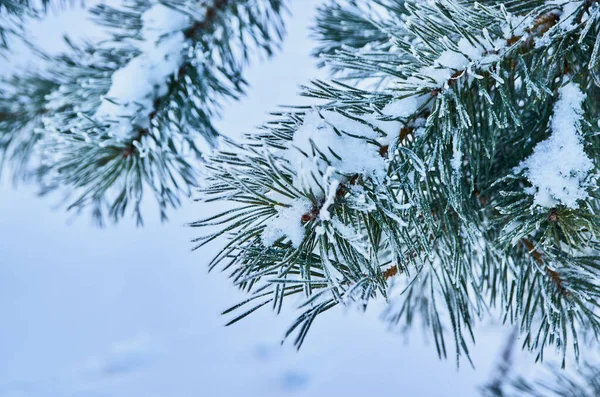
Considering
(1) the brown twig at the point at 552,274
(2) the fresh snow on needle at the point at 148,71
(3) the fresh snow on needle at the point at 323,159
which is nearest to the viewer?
(3) the fresh snow on needle at the point at 323,159

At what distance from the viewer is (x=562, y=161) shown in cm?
38

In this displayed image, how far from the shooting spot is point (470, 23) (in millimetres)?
385

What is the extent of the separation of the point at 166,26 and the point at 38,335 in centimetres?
164

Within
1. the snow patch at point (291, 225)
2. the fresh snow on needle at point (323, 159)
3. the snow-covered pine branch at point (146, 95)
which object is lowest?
the snow patch at point (291, 225)

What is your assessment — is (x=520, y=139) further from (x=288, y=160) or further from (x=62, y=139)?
(x=62, y=139)

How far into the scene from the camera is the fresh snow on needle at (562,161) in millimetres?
368

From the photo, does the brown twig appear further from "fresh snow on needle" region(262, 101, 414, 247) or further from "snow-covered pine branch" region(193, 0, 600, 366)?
"fresh snow on needle" region(262, 101, 414, 247)

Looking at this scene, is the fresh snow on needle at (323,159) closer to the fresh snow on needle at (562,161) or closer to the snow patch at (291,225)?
the snow patch at (291,225)

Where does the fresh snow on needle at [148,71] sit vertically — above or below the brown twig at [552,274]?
above

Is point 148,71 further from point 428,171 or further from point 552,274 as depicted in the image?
point 552,274

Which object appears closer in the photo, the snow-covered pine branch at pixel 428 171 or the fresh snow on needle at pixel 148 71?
the snow-covered pine branch at pixel 428 171

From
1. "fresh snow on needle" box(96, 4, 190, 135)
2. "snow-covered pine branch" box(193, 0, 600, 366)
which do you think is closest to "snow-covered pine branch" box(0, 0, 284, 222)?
"fresh snow on needle" box(96, 4, 190, 135)

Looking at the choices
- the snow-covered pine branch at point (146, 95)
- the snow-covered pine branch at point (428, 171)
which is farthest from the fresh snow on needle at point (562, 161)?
the snow-covered pine branch at point (146, 95)

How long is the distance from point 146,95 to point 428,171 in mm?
336
